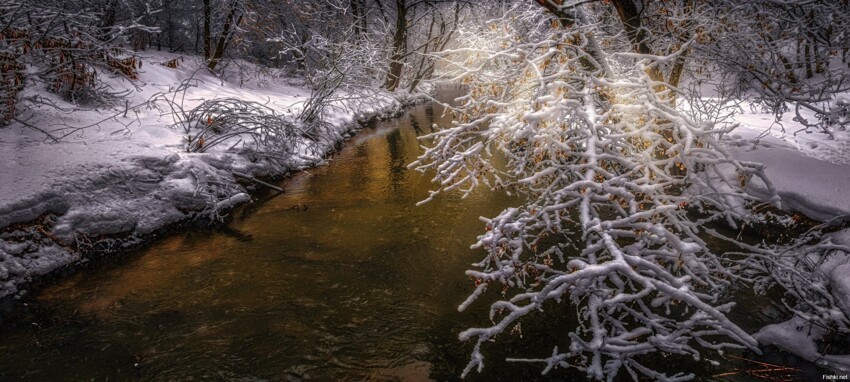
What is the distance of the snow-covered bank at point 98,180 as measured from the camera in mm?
5730

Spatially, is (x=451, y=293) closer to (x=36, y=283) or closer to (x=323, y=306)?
(x=323, y=306)

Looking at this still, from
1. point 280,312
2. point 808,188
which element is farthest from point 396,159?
point 808,188

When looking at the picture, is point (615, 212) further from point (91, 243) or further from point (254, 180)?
point (254, 180)

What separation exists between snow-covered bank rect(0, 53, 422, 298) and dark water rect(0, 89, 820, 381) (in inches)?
23.1

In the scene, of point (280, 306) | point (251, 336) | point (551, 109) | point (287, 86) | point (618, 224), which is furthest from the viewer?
point (287, 86)

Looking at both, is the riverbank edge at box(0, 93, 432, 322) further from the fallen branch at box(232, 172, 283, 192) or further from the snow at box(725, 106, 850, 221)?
the snow at box(725, 106, 850, 221)

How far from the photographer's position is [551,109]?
142 inches

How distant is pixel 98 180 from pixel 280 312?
4358 mm

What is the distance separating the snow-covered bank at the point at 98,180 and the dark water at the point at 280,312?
59 centimetres

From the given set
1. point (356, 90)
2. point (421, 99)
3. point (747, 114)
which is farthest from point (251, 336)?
point (421, 99)

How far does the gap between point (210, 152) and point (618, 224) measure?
8.86 m

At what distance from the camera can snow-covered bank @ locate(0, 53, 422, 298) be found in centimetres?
573

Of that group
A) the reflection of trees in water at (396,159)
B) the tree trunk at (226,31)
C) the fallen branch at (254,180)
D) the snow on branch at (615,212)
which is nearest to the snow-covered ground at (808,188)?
the snow on branch at (615,212)

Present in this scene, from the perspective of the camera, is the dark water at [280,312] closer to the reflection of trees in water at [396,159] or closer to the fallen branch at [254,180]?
the fallen branch at [254,180]
